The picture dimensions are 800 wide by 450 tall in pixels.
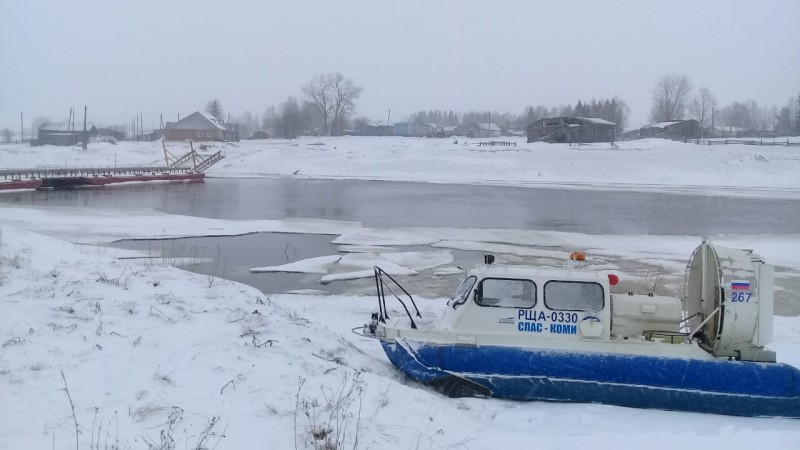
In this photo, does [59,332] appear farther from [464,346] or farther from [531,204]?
[531,204]

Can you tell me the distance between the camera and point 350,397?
6.14 metres

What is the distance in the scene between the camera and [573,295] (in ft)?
25.9

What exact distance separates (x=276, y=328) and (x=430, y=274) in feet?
26.5

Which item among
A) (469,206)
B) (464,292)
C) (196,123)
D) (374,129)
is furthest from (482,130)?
(464,292)

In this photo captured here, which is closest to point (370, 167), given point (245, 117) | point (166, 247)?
point (166, 247)

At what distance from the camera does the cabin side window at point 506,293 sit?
7926mm

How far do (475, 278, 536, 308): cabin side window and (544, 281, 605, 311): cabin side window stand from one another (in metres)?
0.20

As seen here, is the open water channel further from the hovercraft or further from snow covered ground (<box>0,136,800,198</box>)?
snow covered ground (<box>0,136,800,198</box>)

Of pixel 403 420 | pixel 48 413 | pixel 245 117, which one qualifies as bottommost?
pixel 403 420

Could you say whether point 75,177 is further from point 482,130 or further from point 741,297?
point 482,130

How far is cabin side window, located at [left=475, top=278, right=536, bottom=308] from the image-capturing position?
7.93 m

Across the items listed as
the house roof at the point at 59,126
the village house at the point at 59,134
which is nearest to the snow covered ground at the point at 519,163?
the village house at the point at 59,134

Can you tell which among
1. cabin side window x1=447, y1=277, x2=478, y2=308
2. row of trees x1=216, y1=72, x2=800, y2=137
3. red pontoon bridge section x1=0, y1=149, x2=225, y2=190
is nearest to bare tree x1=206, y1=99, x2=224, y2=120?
row of trees x1=216, y1=72, x2=800, y2=137

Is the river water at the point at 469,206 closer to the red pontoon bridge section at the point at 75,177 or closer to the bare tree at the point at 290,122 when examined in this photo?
the red pontoon bridge section at the point at 75,177
